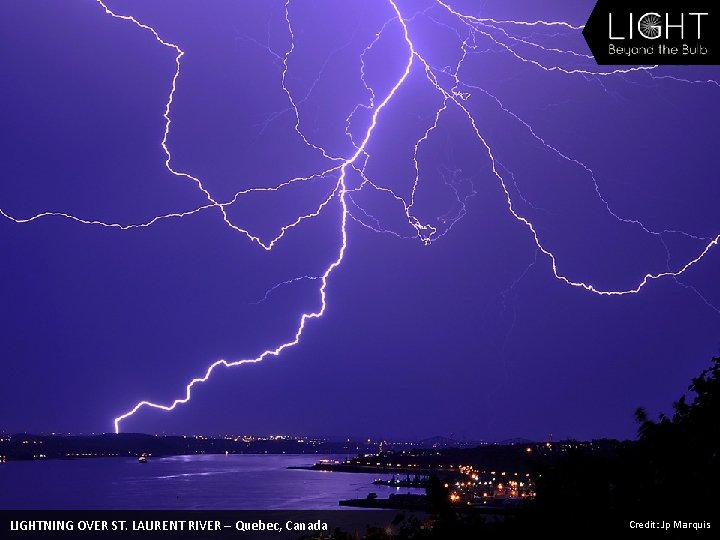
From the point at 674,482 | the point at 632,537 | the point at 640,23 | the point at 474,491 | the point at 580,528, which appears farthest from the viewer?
the point at 474,491

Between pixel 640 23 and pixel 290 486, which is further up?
pixel 640 23

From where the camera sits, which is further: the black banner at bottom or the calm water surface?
the calm water surface

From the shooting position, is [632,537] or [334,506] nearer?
[632,537]

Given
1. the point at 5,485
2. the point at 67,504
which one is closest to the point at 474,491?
the point at 67,504

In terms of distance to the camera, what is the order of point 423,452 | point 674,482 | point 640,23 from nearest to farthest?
point 640,23
point 674,482
point 423,452

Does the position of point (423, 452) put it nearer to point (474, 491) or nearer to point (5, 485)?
point (474, 491)

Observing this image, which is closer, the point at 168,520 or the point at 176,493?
the point at 168,520

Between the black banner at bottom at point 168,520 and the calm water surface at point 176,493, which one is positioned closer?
the black banner at bottom at point 168,520

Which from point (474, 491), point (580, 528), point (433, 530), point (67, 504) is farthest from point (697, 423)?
point (474, 491)

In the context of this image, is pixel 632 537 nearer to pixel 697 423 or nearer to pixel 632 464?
pixel 632 464

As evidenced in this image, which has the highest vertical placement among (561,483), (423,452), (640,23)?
(640,23)
